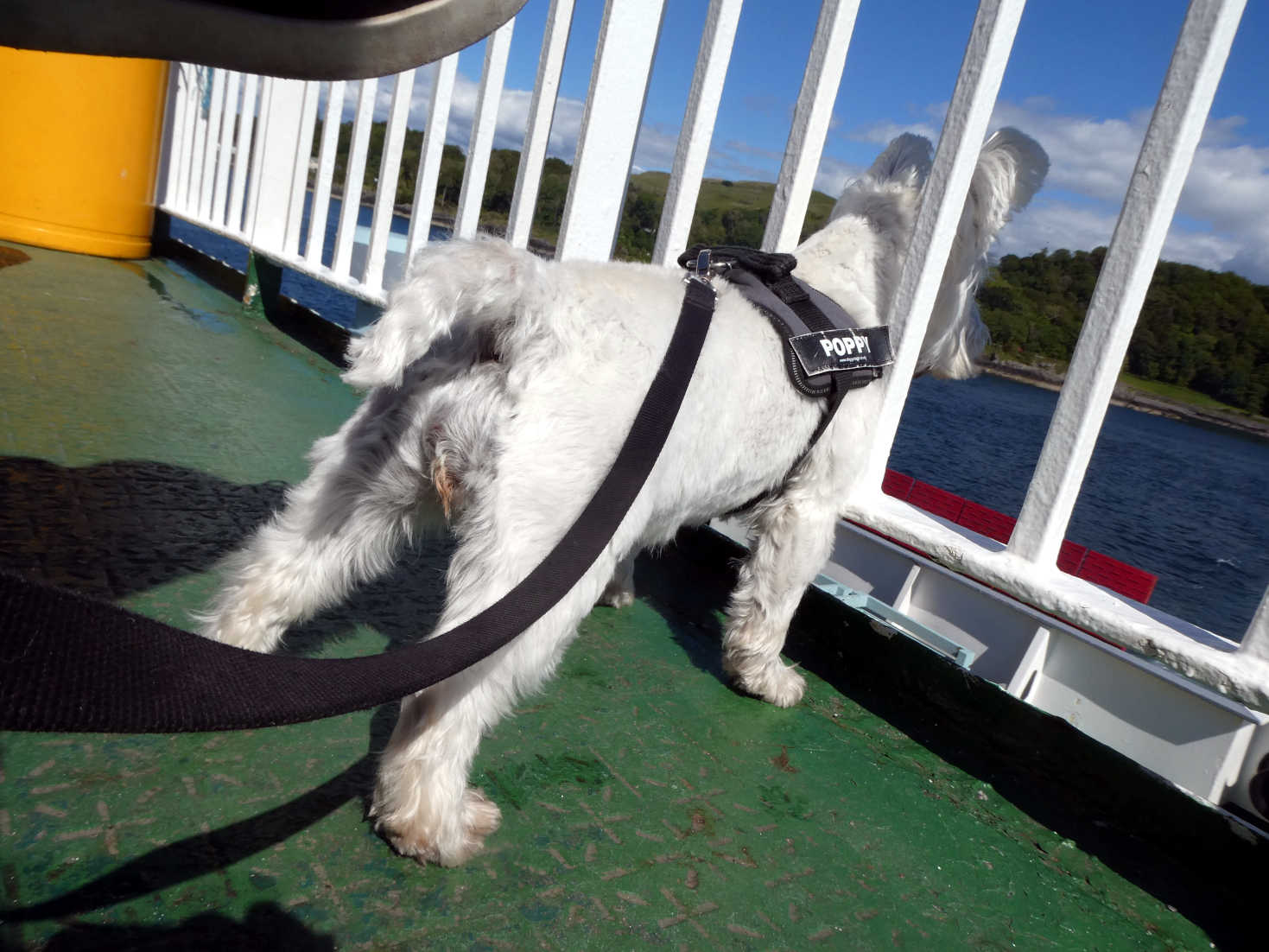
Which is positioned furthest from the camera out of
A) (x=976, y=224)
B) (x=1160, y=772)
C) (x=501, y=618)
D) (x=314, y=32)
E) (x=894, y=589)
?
(x=894, y=589)

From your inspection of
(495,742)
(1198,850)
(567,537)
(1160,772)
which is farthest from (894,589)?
(567,537)

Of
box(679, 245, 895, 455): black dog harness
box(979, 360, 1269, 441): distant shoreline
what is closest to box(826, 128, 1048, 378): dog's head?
box(679, 245, 895, 455): black dog harness

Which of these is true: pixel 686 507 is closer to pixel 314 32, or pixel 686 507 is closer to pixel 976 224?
pixel 314 32

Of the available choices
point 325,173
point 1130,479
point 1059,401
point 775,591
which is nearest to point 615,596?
point 775,591

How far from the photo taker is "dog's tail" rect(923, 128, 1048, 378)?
249 centimetres

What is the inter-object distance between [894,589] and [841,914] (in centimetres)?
149

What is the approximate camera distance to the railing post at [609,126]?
318 centimetres

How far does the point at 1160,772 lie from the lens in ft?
6.83

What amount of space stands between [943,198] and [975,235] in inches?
13.0

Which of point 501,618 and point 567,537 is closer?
point 501,618

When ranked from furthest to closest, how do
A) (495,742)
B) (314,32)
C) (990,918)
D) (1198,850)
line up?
(1198,850), (495,742), (990,918), (314,32)

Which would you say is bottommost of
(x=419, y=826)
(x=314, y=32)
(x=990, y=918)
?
(x=990, y=918)

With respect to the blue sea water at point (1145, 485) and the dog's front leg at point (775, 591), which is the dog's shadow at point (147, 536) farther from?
the blue sea water at point (1145, 485)

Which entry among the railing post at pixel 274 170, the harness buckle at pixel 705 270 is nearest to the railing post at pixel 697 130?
the harness buckle at pixel 705 270
